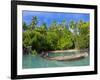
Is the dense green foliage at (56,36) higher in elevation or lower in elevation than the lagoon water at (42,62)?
higher

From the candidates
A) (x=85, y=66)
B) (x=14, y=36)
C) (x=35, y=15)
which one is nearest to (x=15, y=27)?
(x=14, y=36)

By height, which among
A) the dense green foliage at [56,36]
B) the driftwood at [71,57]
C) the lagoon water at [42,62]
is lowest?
the lagoon water at [42,62]

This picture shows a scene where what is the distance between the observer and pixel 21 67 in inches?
77.9

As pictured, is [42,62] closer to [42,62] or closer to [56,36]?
[42,62]

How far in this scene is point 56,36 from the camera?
82.7 inches

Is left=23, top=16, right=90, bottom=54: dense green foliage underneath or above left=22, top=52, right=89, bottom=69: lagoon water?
above

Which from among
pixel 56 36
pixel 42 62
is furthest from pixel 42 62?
pixel 56 36

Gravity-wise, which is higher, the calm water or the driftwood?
the driftwood

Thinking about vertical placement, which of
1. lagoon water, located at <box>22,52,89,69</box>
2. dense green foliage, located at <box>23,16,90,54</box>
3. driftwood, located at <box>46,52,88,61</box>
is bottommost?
lagoon water, located at <box>22,52,89,69</box>

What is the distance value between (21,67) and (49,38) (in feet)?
1.26

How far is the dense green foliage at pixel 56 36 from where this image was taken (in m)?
2.03

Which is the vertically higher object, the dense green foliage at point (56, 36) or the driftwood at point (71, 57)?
the dense green foliage at point (56, 36)

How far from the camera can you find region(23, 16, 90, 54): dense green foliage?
2.03 meters

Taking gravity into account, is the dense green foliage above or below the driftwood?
above
